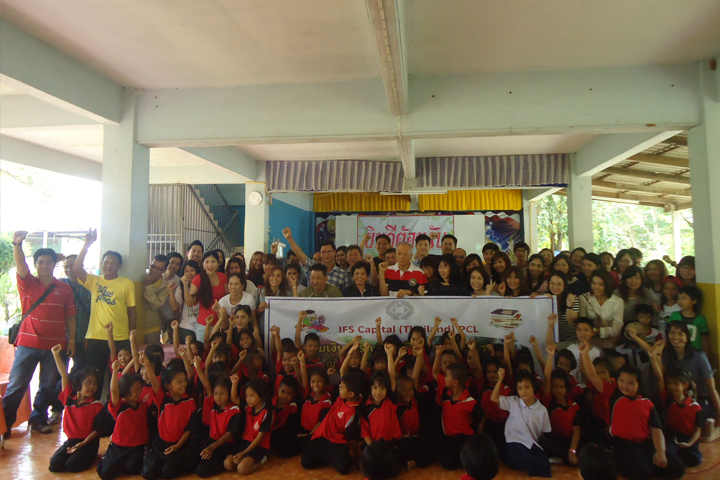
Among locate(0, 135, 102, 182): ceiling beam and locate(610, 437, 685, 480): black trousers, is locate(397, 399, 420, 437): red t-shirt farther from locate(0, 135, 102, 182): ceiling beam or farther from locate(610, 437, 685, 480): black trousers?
locate(0, 135, 102, 182): ceiling beam

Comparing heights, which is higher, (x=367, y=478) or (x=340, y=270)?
(x=340, y=270)

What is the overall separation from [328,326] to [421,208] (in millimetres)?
6139

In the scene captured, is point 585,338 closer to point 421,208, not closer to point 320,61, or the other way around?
point 320,61

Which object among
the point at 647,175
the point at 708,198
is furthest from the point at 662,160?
the point at 708,198

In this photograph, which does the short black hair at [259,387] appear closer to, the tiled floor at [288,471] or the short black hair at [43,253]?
the tiled floor at [288,471]

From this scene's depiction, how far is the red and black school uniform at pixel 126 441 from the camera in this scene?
280 centimetres


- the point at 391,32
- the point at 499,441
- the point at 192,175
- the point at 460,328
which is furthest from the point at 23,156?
the point at 499,441

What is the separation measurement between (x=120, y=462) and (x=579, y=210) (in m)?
5.85

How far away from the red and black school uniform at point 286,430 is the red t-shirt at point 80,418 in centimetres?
119

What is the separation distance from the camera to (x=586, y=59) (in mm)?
3664

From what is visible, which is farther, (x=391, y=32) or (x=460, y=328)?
(x=460, y=328)

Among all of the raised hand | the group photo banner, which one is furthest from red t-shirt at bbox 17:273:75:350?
the group photo banner

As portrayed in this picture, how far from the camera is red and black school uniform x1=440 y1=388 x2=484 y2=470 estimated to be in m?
2.91

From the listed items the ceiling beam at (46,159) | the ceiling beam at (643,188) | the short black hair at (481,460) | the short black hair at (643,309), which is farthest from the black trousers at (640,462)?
the ceiling beam at (46,159)
